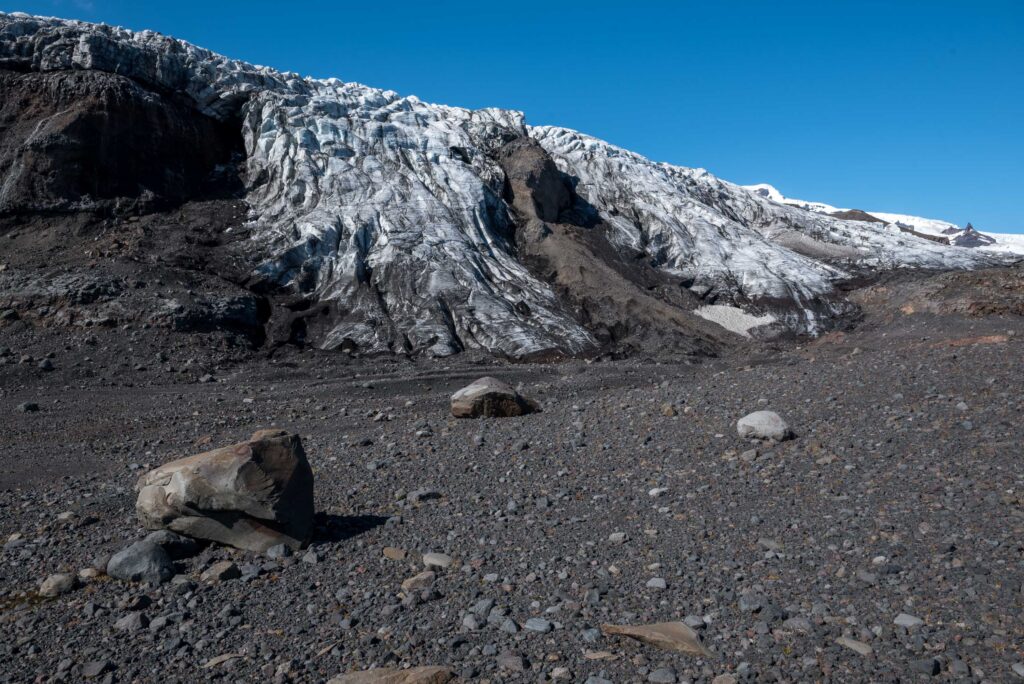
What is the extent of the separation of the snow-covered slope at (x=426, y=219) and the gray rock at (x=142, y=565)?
1489cm

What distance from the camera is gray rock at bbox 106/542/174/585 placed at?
20.9 feet

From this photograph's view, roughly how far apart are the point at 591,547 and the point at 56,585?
441 centimetres

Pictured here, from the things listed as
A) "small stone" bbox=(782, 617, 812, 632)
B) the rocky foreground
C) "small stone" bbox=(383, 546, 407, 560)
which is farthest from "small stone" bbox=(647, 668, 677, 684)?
"small stone" bbox=(383, 546, 407, 560)

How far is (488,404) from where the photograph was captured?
11.9m

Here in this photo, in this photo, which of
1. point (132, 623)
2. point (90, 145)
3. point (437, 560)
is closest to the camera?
point (132, 623)

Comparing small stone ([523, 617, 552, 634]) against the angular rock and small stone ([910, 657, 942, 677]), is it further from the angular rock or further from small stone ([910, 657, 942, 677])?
small stone ([910, 657, 942, 677])

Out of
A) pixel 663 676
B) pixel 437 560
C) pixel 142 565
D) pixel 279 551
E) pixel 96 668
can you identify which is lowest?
pixel 96 668

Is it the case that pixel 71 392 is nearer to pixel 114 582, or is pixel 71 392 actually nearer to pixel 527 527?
pixel 114 582

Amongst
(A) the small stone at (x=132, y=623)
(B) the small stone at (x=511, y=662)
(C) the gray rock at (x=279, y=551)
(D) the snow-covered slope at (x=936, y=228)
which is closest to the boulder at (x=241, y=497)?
(C) the gray rock at (x=279, y=551)

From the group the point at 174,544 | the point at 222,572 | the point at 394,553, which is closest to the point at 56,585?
the point at 174,544

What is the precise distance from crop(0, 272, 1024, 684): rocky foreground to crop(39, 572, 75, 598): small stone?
0.03 m

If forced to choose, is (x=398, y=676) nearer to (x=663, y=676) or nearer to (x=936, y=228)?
(x=663, y=676)

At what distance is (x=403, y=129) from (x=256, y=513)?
2831 centimetres

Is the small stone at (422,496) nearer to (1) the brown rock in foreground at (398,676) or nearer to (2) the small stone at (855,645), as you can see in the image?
(1) the brown rock in foreground at (398,676)
